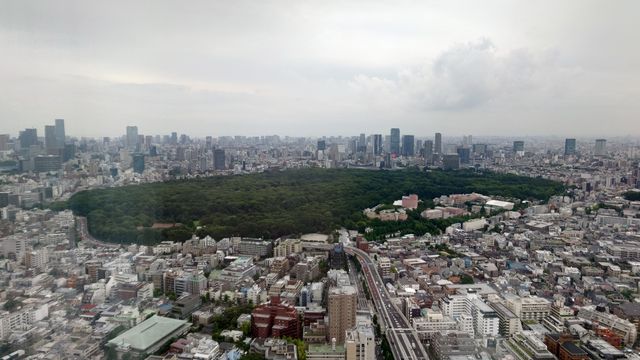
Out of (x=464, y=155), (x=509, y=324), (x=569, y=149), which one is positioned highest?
(x=569, y=149)

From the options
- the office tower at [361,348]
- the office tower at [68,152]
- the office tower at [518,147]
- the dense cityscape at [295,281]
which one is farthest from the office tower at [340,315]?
the office tower at [518,147]

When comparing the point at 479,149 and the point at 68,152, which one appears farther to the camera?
the point at 479,149

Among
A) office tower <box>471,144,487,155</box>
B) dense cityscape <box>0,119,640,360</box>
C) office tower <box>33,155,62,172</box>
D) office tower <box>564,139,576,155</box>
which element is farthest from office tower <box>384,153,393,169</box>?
office tower <box>33,155,62,172</box>

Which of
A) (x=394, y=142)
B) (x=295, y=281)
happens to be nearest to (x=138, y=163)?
(x=295, y=281)

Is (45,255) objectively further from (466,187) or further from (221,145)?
(221,145)

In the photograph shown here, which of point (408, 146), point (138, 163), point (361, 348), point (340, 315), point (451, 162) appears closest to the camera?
point (361, 348)

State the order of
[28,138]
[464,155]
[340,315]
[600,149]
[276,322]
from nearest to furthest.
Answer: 1. [340,315]
2. [276,322]
3. [28,138]
4. [600,149]
5. [464,155]

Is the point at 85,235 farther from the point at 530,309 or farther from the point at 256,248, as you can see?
the point at 530,309
